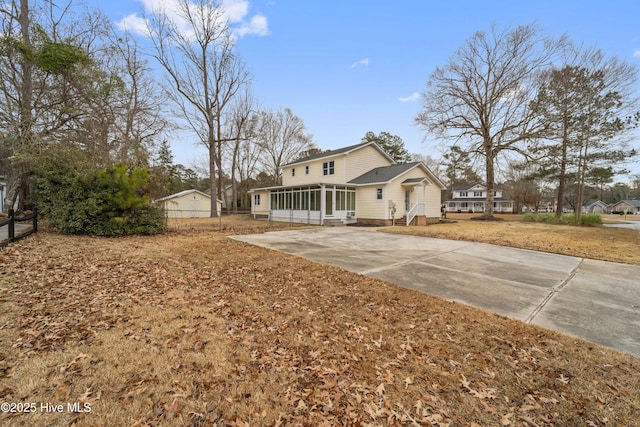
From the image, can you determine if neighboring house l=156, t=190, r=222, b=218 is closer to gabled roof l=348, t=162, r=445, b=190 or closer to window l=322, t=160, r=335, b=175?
window l=322, t=160, r=335, b=175

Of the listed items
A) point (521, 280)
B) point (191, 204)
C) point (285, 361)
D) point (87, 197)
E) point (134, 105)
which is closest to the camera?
point (285, 361)

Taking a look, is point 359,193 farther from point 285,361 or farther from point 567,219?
point 285,361

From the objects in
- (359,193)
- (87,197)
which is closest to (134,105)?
(87,197)

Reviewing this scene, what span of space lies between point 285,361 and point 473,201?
178ft

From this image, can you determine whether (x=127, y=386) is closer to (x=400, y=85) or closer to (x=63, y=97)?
(x=63, y=97)

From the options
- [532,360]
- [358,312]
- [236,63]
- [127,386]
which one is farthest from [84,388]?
[236,63]

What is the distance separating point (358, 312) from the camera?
3734mm

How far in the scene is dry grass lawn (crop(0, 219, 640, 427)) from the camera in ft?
6.48

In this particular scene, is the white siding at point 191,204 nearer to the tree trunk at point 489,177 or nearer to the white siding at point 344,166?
the white siding at point 344,166

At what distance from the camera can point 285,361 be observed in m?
2.61

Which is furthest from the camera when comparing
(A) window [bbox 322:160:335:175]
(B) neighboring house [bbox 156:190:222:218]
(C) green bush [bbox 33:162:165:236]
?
(B) neighboring house [bbox 156:190:222:218]

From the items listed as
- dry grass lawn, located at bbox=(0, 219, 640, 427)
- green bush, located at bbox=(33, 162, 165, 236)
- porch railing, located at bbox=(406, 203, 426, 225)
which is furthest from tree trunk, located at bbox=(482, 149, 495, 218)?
green bush, located at bbox=(33, 162, 165, 236)

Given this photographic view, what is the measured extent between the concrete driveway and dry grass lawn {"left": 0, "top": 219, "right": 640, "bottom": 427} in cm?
56

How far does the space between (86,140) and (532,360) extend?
52.9 feet
